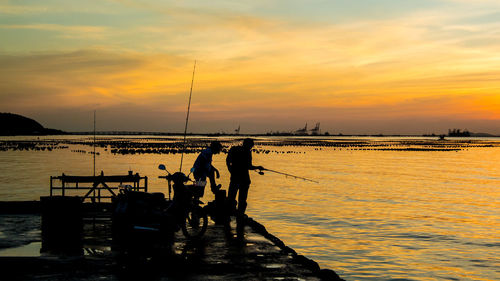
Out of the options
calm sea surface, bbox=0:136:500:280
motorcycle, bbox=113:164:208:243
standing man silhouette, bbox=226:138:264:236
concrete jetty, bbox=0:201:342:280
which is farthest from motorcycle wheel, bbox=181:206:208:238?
calm sea surface, bbox=0:136:500:280

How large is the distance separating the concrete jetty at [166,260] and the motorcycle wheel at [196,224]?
0.67ft

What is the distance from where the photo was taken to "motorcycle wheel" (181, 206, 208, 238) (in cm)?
1202

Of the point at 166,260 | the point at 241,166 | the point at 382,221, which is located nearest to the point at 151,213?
the point at 166,260

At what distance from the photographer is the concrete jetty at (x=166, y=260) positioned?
8.84 m

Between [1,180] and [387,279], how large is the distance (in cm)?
2834

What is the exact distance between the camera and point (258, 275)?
348 inches

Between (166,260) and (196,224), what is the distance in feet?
7.98

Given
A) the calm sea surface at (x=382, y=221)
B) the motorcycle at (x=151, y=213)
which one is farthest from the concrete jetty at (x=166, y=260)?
the calm sea surface at (x=382, y=221)

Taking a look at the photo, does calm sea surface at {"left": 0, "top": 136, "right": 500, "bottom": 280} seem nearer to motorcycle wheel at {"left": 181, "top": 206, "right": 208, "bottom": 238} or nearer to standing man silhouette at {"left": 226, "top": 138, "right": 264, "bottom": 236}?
standing man silhouette at {"left": 226, "top": 138, "right": 264, "bottom": 236}

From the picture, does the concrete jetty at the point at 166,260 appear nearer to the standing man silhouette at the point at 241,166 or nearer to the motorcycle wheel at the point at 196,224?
the motorcycle wheel at the point at 196,224

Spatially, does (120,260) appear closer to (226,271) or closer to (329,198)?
(226,271)

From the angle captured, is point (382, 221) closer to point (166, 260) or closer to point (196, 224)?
point (196, 224)

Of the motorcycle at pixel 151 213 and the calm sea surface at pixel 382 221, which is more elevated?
the motorcycle at pixel 151 213

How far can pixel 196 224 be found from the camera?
1245cm
